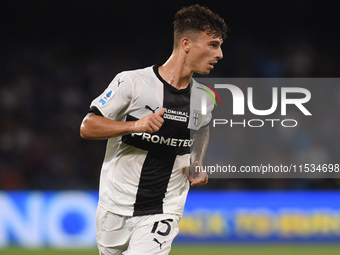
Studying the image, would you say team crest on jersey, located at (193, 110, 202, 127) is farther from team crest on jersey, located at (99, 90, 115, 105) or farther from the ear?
team crest on jersey, located at (99, 90, 115, 105)

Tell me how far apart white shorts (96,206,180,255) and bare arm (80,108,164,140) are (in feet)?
2.01

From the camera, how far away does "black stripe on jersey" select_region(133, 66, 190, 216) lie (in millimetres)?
2691

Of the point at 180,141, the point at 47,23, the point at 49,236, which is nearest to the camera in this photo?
the point at 180,141

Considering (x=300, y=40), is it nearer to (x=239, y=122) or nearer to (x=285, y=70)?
(x=285, y=70)

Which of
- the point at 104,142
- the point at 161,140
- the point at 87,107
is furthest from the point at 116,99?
the point at 87,107

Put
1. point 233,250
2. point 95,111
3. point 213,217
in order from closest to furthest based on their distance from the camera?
point 95,111 → point 233,250 → point 213,217

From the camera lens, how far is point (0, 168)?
278 inches

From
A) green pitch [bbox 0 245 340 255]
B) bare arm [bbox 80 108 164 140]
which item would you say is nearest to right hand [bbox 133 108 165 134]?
bare arm [bbox 80 108 164 140]

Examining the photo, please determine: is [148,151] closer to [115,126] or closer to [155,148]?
[155,148]

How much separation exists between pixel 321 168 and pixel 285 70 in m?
1.93

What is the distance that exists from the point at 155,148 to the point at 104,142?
15.4ft

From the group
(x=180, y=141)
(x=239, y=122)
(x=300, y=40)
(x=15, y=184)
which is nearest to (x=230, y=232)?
(x=239, y=122)

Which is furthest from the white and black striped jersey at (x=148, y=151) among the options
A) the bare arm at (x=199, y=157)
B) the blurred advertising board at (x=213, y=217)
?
the blurred advertising board at (x=213, y=217)

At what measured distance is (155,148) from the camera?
2711mm
